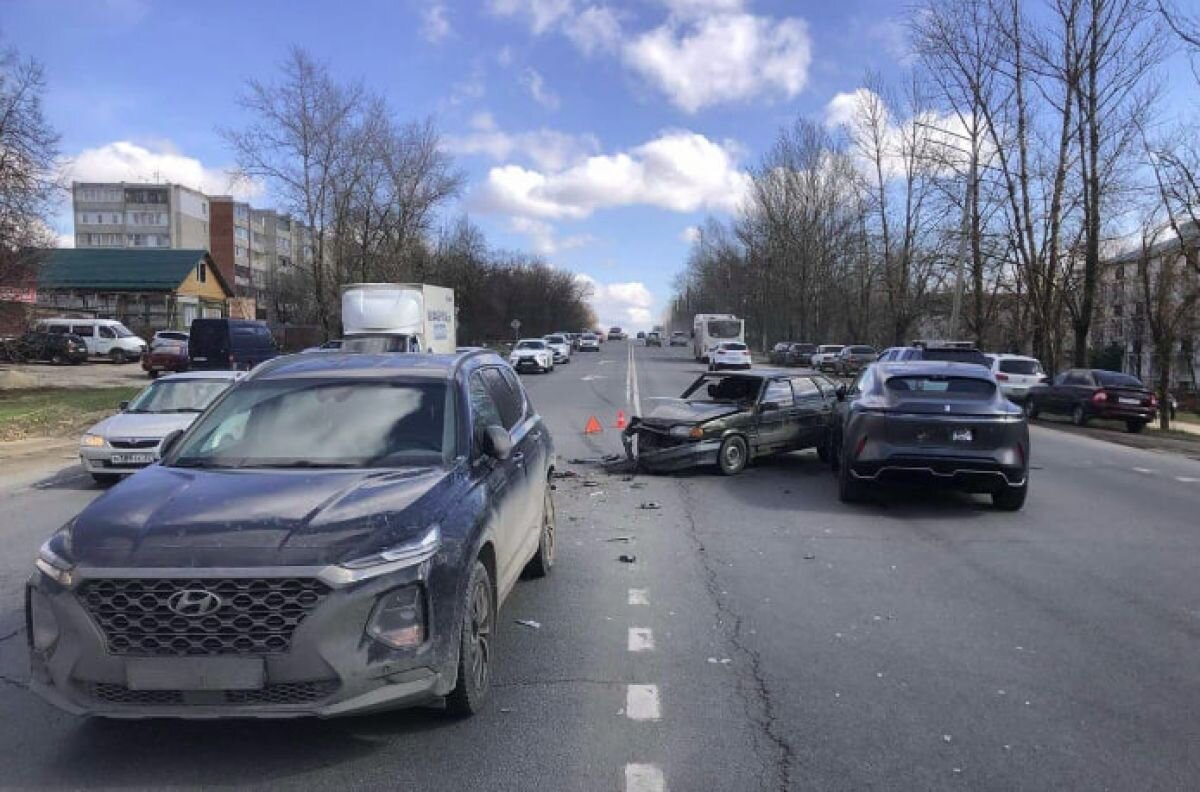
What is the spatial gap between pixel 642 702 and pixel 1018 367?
25.9 m

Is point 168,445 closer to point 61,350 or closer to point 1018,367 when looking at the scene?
point 1018,367

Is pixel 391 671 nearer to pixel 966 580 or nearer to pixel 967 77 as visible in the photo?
pixel 966 580

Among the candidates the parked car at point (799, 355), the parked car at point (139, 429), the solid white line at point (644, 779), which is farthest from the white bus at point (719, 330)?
the solid white line at point (644, 779)

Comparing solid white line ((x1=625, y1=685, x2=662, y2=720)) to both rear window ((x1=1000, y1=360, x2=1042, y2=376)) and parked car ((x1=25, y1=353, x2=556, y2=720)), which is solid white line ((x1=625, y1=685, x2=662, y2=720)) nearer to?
parked car ((x1=25, y1=353, x2=556, y2=720))

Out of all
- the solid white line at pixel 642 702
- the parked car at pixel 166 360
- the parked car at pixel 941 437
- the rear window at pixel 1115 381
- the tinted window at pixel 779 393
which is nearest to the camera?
the solid white line at pixel 642 702

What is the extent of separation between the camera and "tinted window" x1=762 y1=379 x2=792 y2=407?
1226 centimetres

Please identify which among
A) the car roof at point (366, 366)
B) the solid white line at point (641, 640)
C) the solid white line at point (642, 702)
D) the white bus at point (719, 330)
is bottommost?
the solid white line at point (641, 640)

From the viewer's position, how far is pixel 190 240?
121m

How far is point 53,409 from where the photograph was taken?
20672 mm

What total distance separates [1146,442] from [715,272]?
85754 mm

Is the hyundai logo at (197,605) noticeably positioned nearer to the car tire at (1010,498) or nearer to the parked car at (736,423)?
the car tire at (1010,498)

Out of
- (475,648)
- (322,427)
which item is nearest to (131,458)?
(322,427)

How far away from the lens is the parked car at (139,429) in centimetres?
1071

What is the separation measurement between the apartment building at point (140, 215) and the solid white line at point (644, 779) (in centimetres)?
12649
